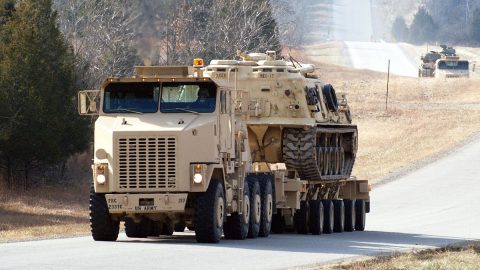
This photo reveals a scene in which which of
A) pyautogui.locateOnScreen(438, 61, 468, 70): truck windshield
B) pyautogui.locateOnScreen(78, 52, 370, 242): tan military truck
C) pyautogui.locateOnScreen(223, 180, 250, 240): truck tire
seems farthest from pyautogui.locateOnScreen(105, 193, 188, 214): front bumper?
pyautogui.locateOnScreen(438, 61, 468, 70): truck windshield

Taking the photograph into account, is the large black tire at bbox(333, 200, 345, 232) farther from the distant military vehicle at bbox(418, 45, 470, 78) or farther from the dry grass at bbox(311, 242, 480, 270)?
the distant military vehicle at bbox(418, 45, 470, 78)

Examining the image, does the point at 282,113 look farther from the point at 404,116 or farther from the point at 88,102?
the point at 404,116

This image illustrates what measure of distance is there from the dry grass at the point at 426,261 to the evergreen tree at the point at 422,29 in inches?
6422

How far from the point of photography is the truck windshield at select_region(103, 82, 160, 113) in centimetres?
2600

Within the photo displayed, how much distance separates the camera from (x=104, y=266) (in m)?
20.0

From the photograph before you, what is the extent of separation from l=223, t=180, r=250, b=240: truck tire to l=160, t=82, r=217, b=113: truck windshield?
2197 millimetres

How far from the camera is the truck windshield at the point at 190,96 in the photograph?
26.0 m

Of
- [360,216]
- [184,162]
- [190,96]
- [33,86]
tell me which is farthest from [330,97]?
[33,86]

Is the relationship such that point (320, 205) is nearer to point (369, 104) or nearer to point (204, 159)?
point (204, 159)

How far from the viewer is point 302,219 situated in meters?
32.2

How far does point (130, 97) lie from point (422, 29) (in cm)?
16426

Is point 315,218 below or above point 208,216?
below

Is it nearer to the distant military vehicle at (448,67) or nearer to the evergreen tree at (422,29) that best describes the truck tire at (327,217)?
the distant military vehicle at (448,67)

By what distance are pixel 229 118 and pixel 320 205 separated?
6436 millimetres
